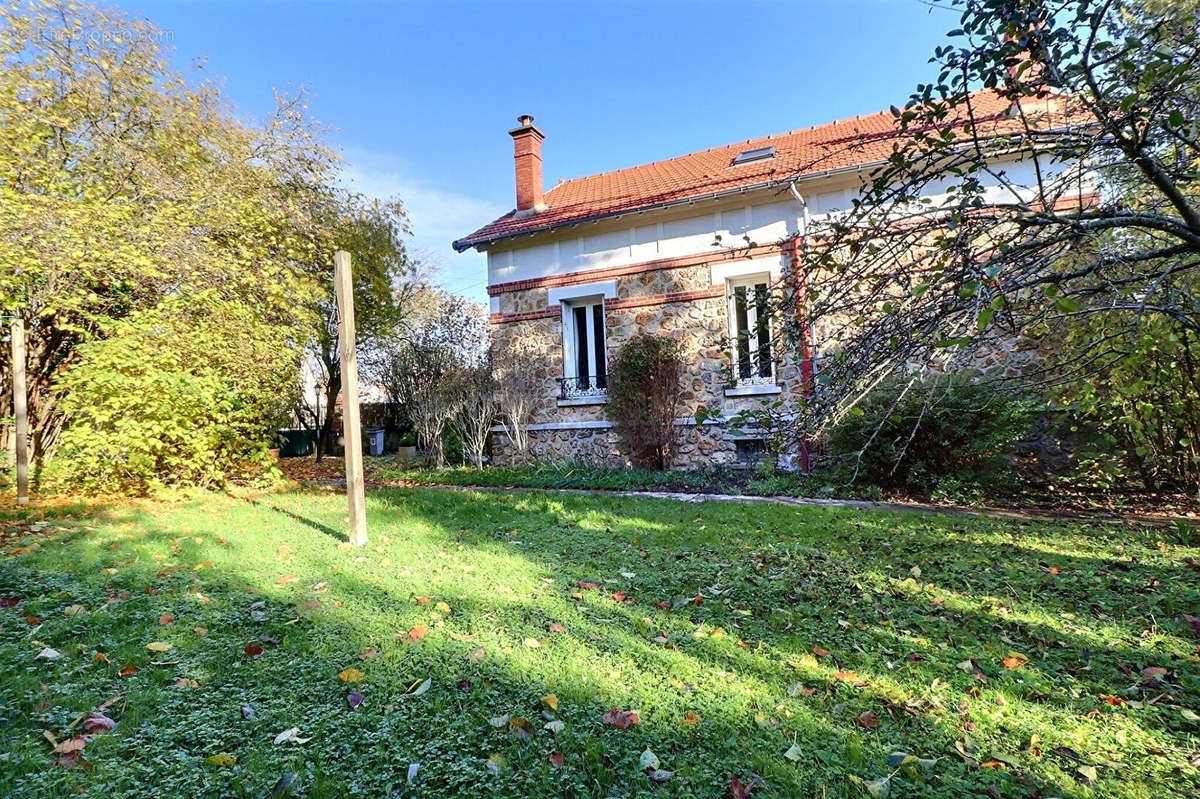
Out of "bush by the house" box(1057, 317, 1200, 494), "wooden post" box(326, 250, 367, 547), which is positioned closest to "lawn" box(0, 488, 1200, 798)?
"wooden post" box(326, 250, 367, 547)

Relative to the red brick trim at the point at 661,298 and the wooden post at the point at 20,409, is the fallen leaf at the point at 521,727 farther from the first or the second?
the red brick trim at the point at 661,298

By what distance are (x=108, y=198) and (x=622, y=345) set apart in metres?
7.46

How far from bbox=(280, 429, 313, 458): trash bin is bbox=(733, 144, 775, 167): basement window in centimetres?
1383

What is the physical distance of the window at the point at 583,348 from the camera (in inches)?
427

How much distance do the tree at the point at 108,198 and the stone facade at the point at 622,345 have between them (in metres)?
4.00

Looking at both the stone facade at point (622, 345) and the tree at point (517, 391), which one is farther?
the tree at point (517, 391)

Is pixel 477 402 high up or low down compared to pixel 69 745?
up

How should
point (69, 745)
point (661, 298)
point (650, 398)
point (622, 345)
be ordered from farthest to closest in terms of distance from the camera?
point (622, 345) → point (661, 298) → point (650, 398) → point (69, 745)

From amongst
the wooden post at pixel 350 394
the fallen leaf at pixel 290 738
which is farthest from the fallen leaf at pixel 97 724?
the wooden post at pixel 350 394

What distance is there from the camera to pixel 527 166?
12.3 m

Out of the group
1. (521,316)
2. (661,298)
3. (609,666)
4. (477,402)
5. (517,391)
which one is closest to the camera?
(609,666)

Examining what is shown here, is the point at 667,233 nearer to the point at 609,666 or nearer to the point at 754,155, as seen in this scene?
the point at 754,155

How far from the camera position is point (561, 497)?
24.6 ft

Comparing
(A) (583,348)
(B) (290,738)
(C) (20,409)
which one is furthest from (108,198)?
(B) (290,738)
